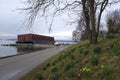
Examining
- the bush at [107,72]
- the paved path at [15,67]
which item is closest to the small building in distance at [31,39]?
the paved path at [15,67]

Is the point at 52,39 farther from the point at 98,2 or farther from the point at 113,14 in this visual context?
the point at 98,2

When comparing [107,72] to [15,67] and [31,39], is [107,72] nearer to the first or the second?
[15,67]

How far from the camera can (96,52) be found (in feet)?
41.3

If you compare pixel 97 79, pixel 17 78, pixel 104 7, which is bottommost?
pixel 17 78

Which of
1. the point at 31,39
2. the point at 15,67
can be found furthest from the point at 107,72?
the point at 31,39

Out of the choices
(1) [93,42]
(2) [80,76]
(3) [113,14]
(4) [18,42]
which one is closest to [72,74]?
(2) [80,76]

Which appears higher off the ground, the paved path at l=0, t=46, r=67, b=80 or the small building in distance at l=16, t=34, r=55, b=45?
the small building in distance at l=16, t=34, r=55, b=45

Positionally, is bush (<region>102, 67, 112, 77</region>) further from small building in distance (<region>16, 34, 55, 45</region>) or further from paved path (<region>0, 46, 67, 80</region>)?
small building in distance (<region>16, 34, 55, 45</region>)

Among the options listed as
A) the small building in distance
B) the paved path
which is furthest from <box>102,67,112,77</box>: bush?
the small building in distance

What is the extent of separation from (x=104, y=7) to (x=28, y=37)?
124 metres

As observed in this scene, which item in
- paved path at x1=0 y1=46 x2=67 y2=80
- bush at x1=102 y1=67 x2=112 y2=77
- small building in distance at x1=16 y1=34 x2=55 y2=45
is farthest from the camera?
small building in distance at x1=16 y1=34 x2=55 y2=45

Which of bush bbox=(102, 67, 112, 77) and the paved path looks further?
the paved path

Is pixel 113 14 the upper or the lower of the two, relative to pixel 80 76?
upper

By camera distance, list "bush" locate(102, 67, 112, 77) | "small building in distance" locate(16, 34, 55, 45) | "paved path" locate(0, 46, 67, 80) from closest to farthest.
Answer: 1. "bush" locate(102, 67, 112, 77)
2. "paved path" locate(0, 46, 67, 80)
3. "small building in distance" locate(16, 34, 55, 45)
